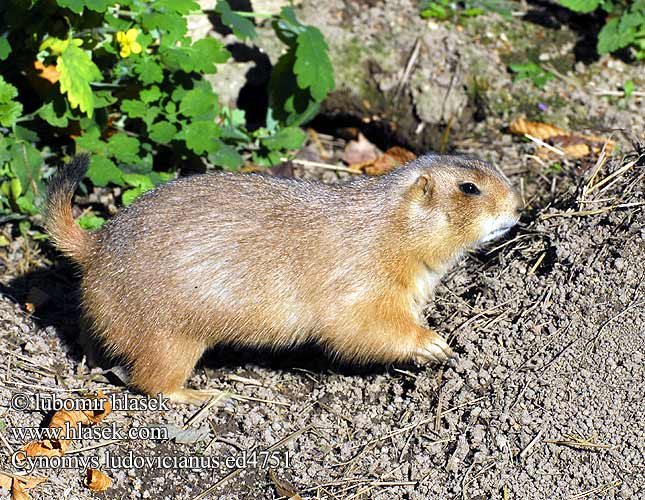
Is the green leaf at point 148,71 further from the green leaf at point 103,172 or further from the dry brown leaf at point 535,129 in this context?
the dry brown leaf at point 535,129

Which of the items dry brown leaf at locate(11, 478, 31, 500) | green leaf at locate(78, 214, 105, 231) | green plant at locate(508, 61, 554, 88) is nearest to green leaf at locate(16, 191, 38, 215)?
green leaf at locate(78, 214, 105, 231)

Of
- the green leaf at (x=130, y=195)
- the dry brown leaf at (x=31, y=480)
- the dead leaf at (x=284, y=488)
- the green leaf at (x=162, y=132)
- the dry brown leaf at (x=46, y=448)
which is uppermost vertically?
the green leaf at (x=162, y=132)

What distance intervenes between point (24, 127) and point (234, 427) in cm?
282

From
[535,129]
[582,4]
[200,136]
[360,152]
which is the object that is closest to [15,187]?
[200,136]

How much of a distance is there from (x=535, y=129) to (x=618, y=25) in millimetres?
1188

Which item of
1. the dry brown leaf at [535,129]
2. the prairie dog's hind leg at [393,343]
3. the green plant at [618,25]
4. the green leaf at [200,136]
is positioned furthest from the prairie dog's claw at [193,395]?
the green plant at [618,25]

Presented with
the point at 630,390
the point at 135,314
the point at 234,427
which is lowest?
the point at 234,427

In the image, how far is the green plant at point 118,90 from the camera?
6066mm

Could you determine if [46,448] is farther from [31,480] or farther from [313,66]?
[313,66]

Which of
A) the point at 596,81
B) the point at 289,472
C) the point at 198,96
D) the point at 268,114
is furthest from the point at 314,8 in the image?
the point at 289,472

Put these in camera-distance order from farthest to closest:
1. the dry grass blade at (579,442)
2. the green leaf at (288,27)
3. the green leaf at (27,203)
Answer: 1. the green leaf at (288,27)
2. the green leaf at (27,203)
3. the dry grass blade at (579,442)

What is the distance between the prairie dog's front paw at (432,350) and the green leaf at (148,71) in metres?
2.66

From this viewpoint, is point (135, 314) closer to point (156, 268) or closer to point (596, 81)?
point (156, 268)

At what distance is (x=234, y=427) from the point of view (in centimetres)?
542
